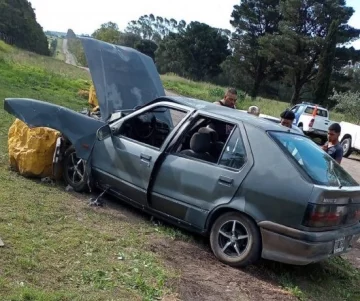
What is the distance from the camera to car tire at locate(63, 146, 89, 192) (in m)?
5.97

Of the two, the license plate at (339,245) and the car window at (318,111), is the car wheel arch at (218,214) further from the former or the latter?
the car window at (318,111)

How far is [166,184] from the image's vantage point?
520 centimetres

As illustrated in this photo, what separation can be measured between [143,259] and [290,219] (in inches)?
55.5

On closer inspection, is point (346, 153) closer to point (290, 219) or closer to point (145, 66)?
point (145, 66)

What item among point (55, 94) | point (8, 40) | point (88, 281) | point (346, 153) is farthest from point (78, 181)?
point (8, 40)

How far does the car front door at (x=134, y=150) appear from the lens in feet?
17.7

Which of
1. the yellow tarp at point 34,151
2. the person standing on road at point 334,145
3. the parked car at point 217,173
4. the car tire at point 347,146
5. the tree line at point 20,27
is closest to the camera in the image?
the parked car at point 217,173

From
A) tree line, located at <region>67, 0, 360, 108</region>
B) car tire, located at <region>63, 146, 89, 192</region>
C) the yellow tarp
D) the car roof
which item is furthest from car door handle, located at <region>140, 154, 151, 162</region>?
tree line, located at <region>67, 0, 360, 108</region>

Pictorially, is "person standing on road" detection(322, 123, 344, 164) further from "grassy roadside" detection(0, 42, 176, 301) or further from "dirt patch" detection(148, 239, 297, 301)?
"grassy roadside" detection(0, 42, 176, 301)

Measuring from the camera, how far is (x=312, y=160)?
4.87m

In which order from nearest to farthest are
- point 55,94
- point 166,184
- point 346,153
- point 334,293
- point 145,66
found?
point 334,293
point 166,184
point 145,66
point 55,94
point 346,153

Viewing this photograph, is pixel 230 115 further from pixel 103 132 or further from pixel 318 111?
pixel 318 111

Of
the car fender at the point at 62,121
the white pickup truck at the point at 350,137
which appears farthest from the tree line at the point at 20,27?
the car fender at the point at 62,121

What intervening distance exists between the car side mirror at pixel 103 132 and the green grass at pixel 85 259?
31.2 inches
